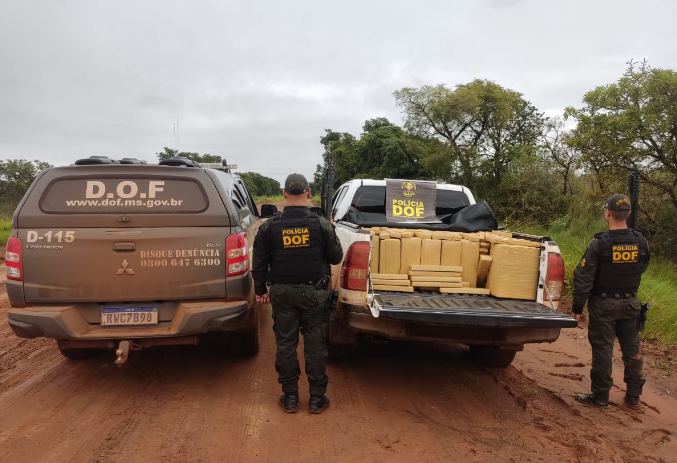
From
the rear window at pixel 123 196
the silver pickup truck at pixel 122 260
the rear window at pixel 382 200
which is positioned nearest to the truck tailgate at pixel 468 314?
the silver pickup truck at pixel 122 260

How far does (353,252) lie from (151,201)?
1.73 meters

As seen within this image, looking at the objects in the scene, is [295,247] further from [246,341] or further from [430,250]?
[246,341]

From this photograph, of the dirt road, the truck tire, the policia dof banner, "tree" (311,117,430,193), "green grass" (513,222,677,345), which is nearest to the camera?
the dirt road

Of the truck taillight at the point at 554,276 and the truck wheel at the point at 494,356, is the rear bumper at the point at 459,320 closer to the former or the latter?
the truck taillight at the point at 554,276

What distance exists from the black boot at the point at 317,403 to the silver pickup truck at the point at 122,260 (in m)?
0.89

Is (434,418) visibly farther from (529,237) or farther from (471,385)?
(529,237)

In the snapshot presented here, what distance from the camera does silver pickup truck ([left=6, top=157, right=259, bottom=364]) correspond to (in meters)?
3.60

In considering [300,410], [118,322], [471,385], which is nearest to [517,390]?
[471,385]

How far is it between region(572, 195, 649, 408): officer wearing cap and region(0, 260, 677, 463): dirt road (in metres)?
0.25

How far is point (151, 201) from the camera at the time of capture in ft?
12.5

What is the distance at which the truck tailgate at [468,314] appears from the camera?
335cm

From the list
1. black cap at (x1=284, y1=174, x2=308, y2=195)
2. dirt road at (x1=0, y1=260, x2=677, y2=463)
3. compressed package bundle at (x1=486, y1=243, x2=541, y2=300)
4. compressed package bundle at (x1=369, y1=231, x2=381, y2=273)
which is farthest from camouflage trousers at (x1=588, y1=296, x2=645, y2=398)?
black cap at (x1=284, y1=174, x2=308, y2=195)

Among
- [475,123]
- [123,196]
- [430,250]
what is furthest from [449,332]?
[475,123]

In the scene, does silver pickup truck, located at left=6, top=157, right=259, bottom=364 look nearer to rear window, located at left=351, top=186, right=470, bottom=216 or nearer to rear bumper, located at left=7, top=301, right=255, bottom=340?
rear bumper, located at left=7, top=301, right=255, bottom=340
